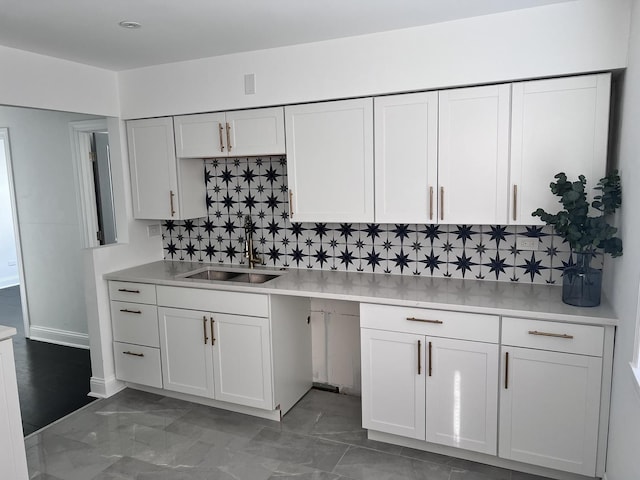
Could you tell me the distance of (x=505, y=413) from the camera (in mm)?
2424

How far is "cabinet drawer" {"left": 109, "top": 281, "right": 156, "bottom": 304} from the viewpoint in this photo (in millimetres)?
3344

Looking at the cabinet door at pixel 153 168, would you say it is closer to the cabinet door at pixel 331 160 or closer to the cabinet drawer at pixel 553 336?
the cabinet door at pixel 331 160

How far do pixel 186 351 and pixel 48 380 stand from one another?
1.41 metres

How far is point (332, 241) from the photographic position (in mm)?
3371

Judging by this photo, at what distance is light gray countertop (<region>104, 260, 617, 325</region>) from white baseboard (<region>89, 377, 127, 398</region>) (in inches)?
30.4

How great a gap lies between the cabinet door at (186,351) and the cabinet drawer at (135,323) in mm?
73

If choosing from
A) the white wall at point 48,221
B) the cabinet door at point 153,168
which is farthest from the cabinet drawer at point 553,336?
the white wall at point 48,221

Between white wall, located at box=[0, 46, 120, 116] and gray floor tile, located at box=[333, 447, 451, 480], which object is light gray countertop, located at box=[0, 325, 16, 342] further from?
gray floor tile, located at box=[333, 447, 451, 480]

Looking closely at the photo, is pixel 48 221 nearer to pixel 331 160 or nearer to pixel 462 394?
pixel 331 160

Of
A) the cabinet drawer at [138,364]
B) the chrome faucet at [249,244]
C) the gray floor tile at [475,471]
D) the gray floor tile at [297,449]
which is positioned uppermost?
the chrome faucet at [249,244]

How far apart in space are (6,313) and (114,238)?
245 centimetres

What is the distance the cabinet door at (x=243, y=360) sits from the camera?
3021 millimetres

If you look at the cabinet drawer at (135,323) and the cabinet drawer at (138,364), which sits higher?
the cabinet drawer at (135,323)

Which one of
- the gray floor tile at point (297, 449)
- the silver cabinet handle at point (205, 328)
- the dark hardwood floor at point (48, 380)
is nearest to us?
the gray floor tile at point (297, 449)
